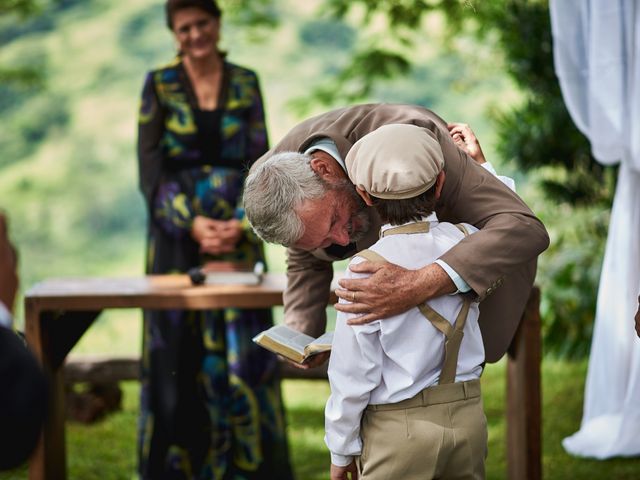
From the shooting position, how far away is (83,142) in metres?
12.6

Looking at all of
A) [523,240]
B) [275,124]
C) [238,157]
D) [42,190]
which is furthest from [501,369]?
[42,190]

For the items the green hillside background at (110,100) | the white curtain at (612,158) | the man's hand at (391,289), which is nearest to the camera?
the man's hand at (391,289)

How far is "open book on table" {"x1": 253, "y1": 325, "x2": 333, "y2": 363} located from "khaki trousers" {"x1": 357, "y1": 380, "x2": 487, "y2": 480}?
10.7 inches

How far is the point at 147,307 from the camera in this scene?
145 inches

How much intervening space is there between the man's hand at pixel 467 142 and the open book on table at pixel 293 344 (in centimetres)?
67

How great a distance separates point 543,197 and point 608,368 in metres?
2.75

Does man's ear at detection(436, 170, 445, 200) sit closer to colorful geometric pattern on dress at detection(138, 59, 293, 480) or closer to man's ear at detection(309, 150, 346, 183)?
man's ear at detection(309, 150, 346, 183)

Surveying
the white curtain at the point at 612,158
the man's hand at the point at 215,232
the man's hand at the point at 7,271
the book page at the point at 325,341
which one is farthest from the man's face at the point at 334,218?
the white curtain at the point at 612,158

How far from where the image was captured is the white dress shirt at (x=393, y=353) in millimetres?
2424

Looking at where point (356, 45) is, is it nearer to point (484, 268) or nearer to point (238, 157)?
point (238, 157)

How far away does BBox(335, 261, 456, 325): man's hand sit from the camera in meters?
2.40

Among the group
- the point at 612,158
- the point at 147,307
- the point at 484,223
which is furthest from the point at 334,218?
the point at 612,158

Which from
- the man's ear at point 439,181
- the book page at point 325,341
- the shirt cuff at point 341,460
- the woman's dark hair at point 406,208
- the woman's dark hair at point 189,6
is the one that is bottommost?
the shirt cuff at point 341,460

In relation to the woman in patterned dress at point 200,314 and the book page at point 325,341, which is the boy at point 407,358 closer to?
the book page at point 325,341
